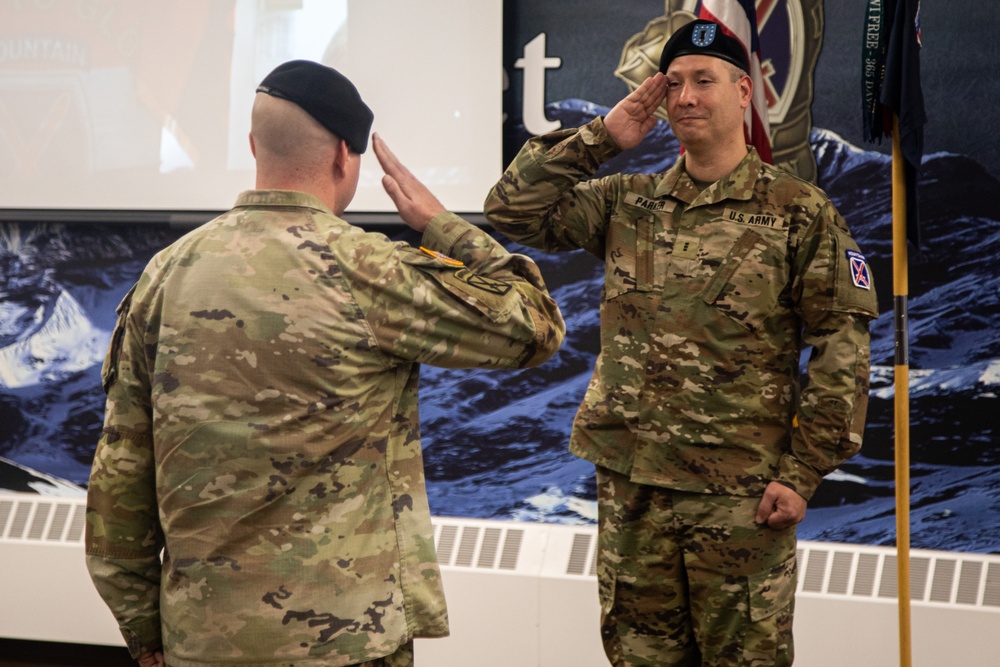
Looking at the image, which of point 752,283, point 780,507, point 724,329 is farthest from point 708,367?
point 780,507

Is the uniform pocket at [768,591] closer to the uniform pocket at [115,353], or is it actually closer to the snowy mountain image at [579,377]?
the snowy mountain image at [579,377]

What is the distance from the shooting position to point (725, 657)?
6.60 feet

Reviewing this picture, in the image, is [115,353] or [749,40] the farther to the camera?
[749,40]

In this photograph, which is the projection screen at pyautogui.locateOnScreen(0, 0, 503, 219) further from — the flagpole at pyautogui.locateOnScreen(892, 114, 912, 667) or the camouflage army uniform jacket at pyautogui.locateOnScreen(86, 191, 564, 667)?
the camouflage army uniform jacket at pyautogui.locateOnScreen(86, 191, 564, 667)

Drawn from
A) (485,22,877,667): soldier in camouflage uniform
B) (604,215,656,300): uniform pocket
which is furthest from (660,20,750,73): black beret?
(604,215,656,300): uniform pocket

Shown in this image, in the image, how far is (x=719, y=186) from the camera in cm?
206

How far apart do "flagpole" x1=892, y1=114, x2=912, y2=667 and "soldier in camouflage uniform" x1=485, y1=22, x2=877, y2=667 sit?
0.39 metres

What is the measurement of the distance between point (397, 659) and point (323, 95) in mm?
792

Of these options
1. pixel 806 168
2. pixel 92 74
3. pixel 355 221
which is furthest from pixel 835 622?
pixel 92 74

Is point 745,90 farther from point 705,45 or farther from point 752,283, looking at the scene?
point 752,283

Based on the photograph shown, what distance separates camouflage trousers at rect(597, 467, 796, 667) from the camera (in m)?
1.99

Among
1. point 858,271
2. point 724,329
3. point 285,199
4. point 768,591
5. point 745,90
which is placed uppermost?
point 745,90

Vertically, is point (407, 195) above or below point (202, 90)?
below

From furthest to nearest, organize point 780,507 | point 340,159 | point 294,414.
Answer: point 780,507 → point 340,159 → point 294,414
